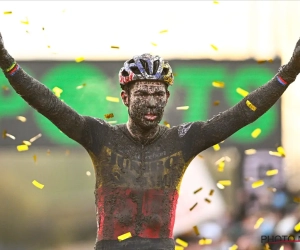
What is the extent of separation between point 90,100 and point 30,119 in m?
1.20

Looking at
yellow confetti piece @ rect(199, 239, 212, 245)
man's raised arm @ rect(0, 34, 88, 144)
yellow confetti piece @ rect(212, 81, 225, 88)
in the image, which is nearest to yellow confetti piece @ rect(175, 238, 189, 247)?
yellow confetti piece @ rect(199, 239, 212, 245)

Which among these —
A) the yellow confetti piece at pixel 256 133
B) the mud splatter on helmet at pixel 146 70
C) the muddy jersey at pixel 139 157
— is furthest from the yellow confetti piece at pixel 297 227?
the mud splatter on helmet at pixel 146 70

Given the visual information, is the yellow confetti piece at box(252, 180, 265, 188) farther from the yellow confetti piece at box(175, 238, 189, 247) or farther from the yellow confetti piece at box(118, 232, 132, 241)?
the yellow confetti piece at box(118, 232, 132, 241)

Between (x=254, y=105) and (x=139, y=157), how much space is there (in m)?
1.01

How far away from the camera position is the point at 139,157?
8.09 meters

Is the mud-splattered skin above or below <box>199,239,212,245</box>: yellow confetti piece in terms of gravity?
above

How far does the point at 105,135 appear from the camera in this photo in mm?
8125

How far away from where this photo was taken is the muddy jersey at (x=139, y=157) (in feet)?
25.8

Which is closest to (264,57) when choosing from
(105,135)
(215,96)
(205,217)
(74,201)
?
(215,96)

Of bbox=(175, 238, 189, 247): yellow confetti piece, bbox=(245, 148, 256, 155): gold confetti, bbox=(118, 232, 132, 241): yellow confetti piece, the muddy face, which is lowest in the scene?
bbox=(175, 238, 189, 247): yellow confetti piece

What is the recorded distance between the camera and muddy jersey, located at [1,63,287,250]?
7879 mm

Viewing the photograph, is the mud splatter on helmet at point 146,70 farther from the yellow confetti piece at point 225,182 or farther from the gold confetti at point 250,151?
the gold confetti at point 250,151

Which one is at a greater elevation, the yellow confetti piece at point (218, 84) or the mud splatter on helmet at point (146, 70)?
the mud splatter on helmet at point (146, 70)

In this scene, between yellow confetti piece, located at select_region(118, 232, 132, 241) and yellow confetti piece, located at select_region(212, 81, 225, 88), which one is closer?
yellow confetti piece, located at select_region(118, 232, 132, 241)
